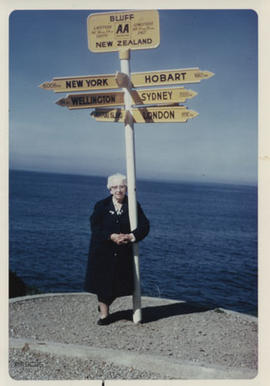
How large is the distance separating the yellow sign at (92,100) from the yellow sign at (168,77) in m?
0.23

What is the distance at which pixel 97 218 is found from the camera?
13.6 ft

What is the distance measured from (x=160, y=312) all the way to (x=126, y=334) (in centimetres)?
79

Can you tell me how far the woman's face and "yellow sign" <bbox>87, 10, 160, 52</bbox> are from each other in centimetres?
136

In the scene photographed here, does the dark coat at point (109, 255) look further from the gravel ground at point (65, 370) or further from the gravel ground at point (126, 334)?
the gravel ground at point (65, 370)

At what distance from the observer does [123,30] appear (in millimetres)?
3871

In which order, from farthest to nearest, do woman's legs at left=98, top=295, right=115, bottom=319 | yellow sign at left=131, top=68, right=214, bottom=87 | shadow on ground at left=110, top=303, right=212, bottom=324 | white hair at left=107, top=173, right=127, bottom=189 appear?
shadow on ground at left=110, top=303, right=212, bottom=324 → woman's legs at left=98, top=295, right=115, bottom=319 → white hair at left=107, top=173, right=127, bottom=189 → yellow sign at left=131, top=68, right=214, bottom=87

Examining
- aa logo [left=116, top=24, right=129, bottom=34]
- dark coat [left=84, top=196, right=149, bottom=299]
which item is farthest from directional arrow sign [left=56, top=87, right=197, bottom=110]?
dark coat [left=84, top=196, right=149, bottom=299]

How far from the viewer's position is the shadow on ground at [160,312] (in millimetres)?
4520

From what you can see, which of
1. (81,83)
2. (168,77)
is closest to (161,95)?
(168,77)

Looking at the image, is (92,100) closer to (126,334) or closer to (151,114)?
(151,114)

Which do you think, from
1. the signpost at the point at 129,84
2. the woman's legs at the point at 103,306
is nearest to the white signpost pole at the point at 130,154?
the signpost at the point at 129,84

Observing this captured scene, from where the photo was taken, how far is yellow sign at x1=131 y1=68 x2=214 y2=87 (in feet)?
12.3

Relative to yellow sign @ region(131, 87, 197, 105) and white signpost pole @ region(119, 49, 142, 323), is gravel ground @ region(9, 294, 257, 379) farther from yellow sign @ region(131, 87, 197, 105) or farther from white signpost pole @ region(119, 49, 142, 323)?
yellow sign @ region(131, 87, 197, 105)

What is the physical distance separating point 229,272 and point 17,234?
355cm
